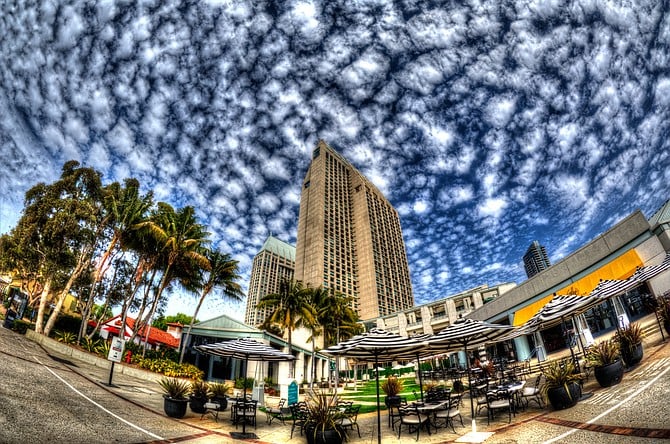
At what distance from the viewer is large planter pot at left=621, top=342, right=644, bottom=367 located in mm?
9576

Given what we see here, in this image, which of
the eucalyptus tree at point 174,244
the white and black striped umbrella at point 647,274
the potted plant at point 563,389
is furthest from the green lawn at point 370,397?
the eucalyptus tree at point 174,244

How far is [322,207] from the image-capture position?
12038cm

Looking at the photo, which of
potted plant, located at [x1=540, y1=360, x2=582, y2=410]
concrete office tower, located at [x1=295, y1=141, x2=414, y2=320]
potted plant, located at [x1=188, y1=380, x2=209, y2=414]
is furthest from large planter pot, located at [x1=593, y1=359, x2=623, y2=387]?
concrete office tower, located at [x1=295, y1=141, x2=414, y2=320]

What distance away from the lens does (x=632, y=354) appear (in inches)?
377

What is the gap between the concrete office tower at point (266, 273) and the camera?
145 m

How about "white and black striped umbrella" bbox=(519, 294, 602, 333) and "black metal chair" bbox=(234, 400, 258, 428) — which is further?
"white and black striped umbrella" bbox=(519, 294, 602, 333)

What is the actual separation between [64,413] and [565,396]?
40.6ft

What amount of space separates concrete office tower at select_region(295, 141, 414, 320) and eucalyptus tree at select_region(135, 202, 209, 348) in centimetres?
7436

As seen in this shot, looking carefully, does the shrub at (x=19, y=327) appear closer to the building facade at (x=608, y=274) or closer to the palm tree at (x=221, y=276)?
the palm tree at (x=221, y=276)

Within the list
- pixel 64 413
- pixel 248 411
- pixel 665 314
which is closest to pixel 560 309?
pixel 665 314

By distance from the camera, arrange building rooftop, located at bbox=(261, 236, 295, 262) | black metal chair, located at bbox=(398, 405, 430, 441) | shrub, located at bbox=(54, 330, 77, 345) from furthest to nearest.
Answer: building rooftop, located at bbox=(261, 236, 295, 262), shrub, located at bbox=(54, 330, 77, 345), black metal chair, located at bbox=(398, 405, 430, 441)

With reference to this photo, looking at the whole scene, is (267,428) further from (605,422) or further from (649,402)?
(649,402)

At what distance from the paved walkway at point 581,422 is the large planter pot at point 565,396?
7.4 inches

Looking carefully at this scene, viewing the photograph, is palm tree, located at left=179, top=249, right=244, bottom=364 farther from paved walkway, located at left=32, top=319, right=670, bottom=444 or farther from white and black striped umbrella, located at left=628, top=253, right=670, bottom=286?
white and black striped umbrella, located at left=628, top=253, right=670, bottom=286
